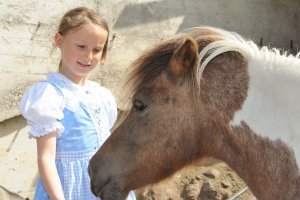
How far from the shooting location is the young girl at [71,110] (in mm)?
2422

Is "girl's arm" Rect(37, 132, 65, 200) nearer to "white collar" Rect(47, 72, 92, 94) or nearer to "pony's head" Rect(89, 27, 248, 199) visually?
"pony's head" Rect(89, 27, 248, 199)

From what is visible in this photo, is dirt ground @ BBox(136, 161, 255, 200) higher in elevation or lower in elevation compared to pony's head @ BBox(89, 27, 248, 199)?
lower

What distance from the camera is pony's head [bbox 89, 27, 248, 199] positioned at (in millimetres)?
2242

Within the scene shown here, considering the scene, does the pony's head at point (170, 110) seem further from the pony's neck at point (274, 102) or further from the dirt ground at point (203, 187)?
the dirt ground at point (203, 187)

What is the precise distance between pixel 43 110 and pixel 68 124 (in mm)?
168

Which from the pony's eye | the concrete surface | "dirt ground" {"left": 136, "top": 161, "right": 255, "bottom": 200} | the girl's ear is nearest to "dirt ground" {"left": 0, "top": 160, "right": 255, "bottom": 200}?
"dirt ground" {"left": 136, "top": 161, "right": 255, "bottom": 200}

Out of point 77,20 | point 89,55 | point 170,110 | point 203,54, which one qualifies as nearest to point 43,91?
point 89,55

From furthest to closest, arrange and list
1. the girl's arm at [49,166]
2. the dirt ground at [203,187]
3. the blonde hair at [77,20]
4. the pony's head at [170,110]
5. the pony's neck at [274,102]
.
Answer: the dirt ground at [203,187] → the blonde hair at [77,20] → the girl's arm at [49,166] → the pony's head at [170,110] → the pony's neck at [274,102]

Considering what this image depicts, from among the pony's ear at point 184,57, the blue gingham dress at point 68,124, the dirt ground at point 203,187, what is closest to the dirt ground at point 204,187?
the dirt ground at point 203,187

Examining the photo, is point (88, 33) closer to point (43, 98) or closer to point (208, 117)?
point (43, 98)

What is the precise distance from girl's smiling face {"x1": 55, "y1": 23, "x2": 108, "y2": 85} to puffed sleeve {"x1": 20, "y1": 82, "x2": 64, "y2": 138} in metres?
0.17

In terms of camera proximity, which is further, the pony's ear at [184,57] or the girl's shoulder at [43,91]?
the girl's shoulder at [43,91]

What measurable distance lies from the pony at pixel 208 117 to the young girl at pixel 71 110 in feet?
0.58

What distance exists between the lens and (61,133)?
2.51m
